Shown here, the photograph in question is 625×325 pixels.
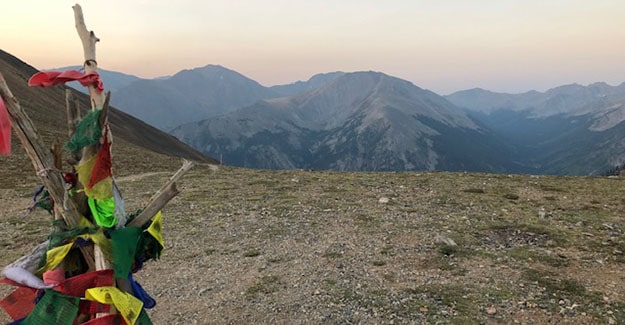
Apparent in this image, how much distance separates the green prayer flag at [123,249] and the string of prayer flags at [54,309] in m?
0.62

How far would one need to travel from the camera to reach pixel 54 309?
5324mm

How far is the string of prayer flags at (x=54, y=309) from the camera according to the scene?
5305mm

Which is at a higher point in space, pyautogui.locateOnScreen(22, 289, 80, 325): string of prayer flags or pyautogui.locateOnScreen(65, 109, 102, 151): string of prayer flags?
pyautogui.locateOnScreen(65, 109, 102, 151): string of prayer flags

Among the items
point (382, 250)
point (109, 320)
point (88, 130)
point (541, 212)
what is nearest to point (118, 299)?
point (109, 320)

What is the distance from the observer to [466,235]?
52.1ft

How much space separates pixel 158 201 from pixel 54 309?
1.85 meters

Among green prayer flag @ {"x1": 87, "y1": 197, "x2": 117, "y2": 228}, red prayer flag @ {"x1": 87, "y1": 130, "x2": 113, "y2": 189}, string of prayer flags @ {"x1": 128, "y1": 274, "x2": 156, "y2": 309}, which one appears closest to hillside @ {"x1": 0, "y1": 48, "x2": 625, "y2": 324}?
string of prayer flags @ {"x1": 128, "y1": 274, "x2": 156, "y2": 309}

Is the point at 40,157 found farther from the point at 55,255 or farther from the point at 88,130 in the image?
the point at 55,255

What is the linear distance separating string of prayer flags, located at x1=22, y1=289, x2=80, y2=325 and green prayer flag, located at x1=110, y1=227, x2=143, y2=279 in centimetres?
62

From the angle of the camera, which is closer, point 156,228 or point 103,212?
point 103,212

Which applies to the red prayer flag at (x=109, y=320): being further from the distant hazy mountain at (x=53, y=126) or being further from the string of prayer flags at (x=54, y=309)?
the distant hazy mountain at (x=53, y=126)

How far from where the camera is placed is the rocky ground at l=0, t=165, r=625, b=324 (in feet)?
35.5

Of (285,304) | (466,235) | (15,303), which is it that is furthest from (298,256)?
(15,303)

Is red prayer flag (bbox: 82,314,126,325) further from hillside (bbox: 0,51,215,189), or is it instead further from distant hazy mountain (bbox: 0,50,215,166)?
hillside (bbox: 0,51,215,189)
